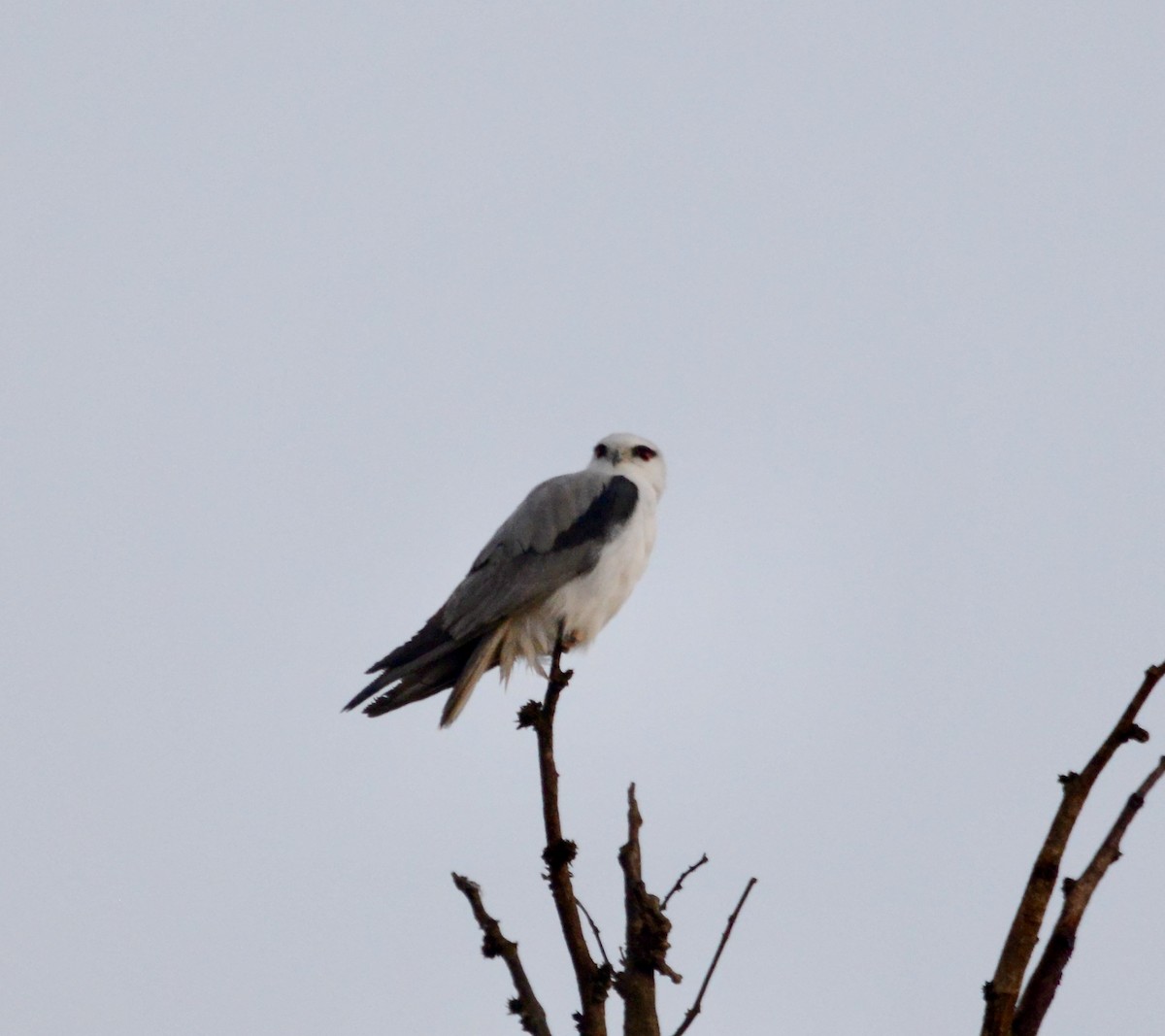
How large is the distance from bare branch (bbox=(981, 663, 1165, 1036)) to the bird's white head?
492 centimetres

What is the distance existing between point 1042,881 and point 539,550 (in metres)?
4.17

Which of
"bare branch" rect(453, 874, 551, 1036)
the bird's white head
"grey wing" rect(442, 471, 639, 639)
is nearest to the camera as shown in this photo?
"bare branch" rect(453, 874, 551, 1036)

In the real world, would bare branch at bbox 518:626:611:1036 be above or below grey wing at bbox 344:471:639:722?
below

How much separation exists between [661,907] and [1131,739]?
3.99 feet

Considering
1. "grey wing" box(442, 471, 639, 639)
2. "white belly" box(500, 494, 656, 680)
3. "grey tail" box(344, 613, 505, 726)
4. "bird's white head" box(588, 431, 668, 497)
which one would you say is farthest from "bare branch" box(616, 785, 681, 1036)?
"bird's white head" box(588, 431, 668, 497)

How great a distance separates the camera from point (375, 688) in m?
5.85

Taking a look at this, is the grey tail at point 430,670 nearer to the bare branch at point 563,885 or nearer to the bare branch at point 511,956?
the bare branch at point 563,885

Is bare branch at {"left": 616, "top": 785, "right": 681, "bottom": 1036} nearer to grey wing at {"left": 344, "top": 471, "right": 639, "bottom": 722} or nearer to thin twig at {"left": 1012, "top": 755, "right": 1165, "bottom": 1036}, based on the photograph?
thin twig at {"left": 1012, "top": 755, "right": 1165, "bottom": 1036}

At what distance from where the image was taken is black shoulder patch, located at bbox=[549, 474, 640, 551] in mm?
6582

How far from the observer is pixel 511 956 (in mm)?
3195

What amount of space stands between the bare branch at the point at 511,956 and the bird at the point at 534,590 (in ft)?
8.79

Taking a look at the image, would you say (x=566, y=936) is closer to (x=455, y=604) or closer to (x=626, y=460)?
(x=455, y=604)

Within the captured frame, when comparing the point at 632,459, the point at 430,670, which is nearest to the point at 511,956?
the point at 430,670

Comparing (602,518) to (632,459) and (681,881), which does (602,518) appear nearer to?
(632,459)
